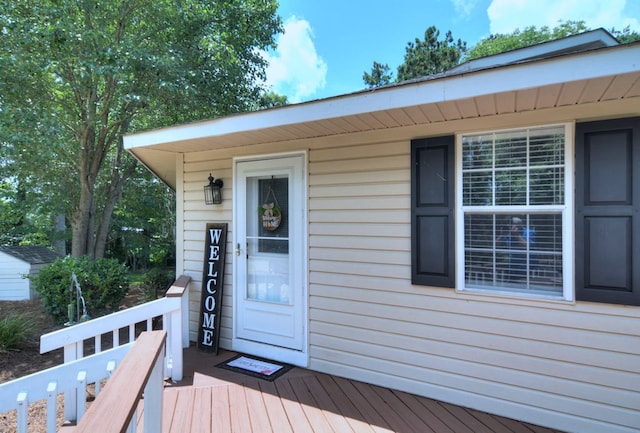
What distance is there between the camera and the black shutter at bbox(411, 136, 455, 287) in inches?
102

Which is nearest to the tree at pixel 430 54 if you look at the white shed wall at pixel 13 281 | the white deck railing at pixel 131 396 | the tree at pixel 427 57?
the tree at pixel 427 57

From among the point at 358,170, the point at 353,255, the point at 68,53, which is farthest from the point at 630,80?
the point at 68,53

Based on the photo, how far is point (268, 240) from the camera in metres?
3.50

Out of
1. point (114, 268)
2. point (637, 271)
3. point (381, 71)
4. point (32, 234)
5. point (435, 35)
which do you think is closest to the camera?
point (637, 271)

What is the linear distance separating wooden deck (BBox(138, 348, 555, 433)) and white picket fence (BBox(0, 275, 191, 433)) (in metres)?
0.40

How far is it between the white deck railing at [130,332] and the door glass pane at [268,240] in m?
0.75

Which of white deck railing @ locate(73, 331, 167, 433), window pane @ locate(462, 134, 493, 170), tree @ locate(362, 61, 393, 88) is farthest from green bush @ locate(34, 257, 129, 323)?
tree @ locate(362, 61, 393, 88)

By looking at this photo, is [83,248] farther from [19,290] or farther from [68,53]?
[68,53]

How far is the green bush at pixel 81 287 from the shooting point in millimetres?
4590

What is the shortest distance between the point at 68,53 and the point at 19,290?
4.89m

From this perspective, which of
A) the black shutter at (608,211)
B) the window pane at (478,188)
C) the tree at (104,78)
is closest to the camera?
the black shutter at (608,211)

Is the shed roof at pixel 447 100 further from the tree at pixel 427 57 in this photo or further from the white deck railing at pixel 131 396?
the tree at pixel 427 57

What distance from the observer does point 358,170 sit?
297 cm

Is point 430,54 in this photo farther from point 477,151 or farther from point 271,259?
point 271,259
